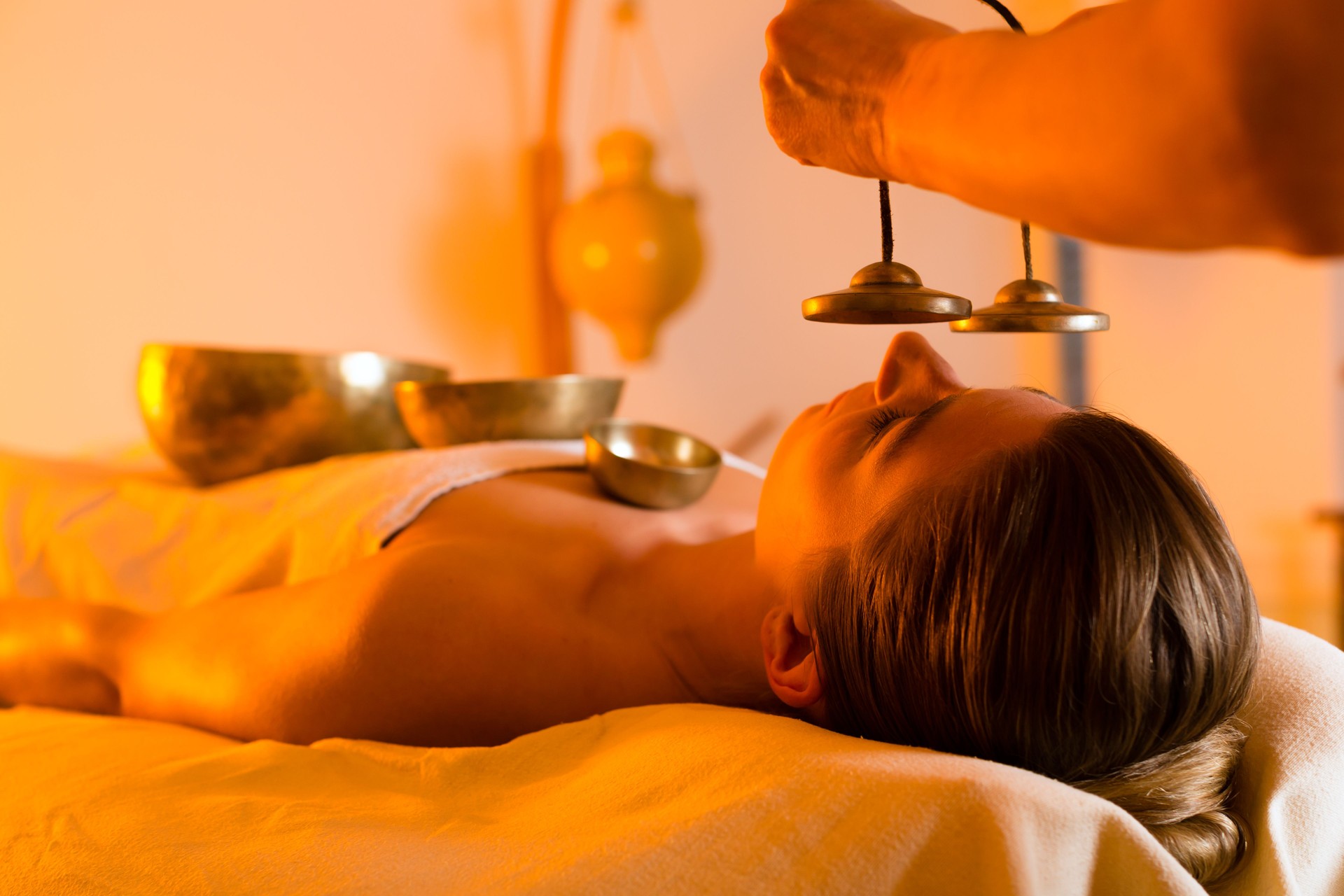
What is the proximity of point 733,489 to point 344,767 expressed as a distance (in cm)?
81

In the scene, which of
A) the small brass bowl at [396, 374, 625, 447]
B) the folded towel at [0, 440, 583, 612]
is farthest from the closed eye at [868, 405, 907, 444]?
the small brass bowl at [396, 374, 625, 447]

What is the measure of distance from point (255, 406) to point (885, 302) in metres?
1.11

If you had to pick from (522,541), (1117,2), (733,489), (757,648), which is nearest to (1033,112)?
(1117,2)

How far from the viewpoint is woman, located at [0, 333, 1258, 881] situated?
2.42 feet

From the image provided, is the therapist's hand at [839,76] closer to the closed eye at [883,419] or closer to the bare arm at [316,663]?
the closed eye at [883,419]

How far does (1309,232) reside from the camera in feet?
1.55

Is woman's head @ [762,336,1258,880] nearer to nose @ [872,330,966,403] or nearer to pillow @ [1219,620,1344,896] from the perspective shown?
pillow @ [1219,620,1344,896]

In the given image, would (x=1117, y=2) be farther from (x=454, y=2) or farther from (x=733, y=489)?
(x=454, y=2)

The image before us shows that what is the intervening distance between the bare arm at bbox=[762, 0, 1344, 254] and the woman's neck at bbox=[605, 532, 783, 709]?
0.51 metres

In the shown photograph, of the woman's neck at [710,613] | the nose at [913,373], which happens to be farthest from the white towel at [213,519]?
the nose at [913,373]

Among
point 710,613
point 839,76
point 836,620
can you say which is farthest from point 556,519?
point 839,76

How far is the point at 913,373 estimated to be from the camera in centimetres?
102

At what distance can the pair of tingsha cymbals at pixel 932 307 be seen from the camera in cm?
75

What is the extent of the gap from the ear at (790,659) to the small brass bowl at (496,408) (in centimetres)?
69
